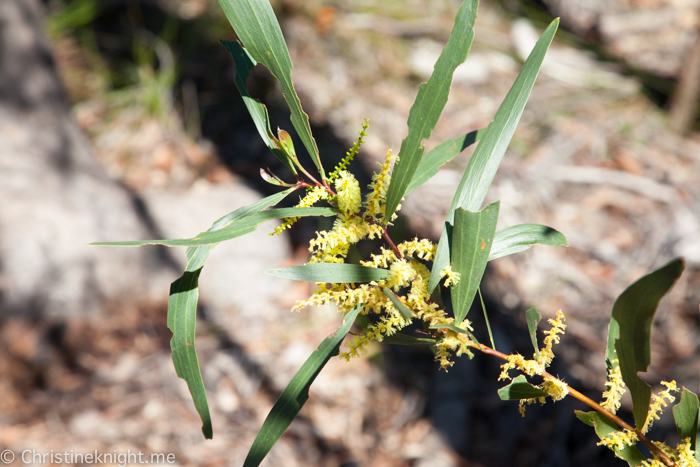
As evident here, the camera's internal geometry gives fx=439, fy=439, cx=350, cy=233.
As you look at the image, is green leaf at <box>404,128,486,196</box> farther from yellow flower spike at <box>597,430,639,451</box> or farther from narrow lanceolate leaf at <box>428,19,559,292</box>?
yellow flower spike at <box>597,430,639,451</box>

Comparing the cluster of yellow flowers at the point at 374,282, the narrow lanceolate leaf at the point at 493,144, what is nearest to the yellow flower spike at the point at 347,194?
the cluster of yellow flowers at the point at 374,282

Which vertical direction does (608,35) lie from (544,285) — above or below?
above

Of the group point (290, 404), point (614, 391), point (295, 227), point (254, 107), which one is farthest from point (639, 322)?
point (295, 227)

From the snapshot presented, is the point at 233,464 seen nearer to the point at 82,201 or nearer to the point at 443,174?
the point at 82,201

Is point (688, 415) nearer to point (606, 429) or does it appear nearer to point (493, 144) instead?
point (606, 429)

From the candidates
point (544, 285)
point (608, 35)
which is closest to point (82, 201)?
point (544, 285)

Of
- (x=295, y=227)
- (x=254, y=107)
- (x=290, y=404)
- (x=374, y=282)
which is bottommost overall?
(x=295, y=227)
